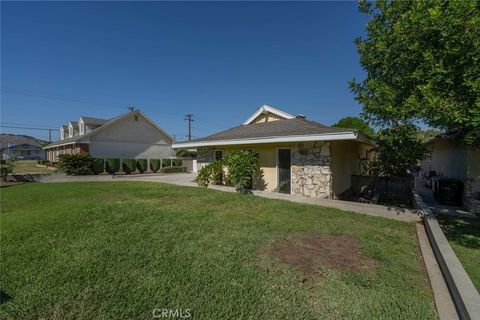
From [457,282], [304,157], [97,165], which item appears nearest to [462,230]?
[457,282]

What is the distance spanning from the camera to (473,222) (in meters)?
6.45

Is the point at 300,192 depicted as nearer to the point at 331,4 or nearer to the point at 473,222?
the point at 473,222

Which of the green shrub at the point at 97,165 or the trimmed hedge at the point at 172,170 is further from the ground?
the green shrub at the point at 97,165

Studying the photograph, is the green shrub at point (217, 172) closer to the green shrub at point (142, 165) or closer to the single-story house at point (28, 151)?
the green shrub at point (142, 165)

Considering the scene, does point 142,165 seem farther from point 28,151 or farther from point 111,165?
point 28,151

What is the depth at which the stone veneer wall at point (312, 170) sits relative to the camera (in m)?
8.64

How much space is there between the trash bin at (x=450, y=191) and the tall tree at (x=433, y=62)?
3477mm

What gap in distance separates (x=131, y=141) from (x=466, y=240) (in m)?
27.9

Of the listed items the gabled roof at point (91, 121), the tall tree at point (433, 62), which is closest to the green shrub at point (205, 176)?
the tall tree at point (433, 62)

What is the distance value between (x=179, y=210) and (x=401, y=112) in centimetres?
631

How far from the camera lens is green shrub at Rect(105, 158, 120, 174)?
22.3 m

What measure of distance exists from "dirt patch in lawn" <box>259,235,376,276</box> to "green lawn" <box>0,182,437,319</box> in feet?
0.47

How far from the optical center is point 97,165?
2123 cm

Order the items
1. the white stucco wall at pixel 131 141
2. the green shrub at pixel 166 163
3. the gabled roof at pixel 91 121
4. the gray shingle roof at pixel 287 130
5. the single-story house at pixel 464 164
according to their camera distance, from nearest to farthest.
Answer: the single-story house at pixel 464 164 < the gray shingle roof at pixel 287 130 < the white stucco wall at pixel 131 141 < the green shrub at pixel 166 163 < the gabled roof at pixel 91 121
